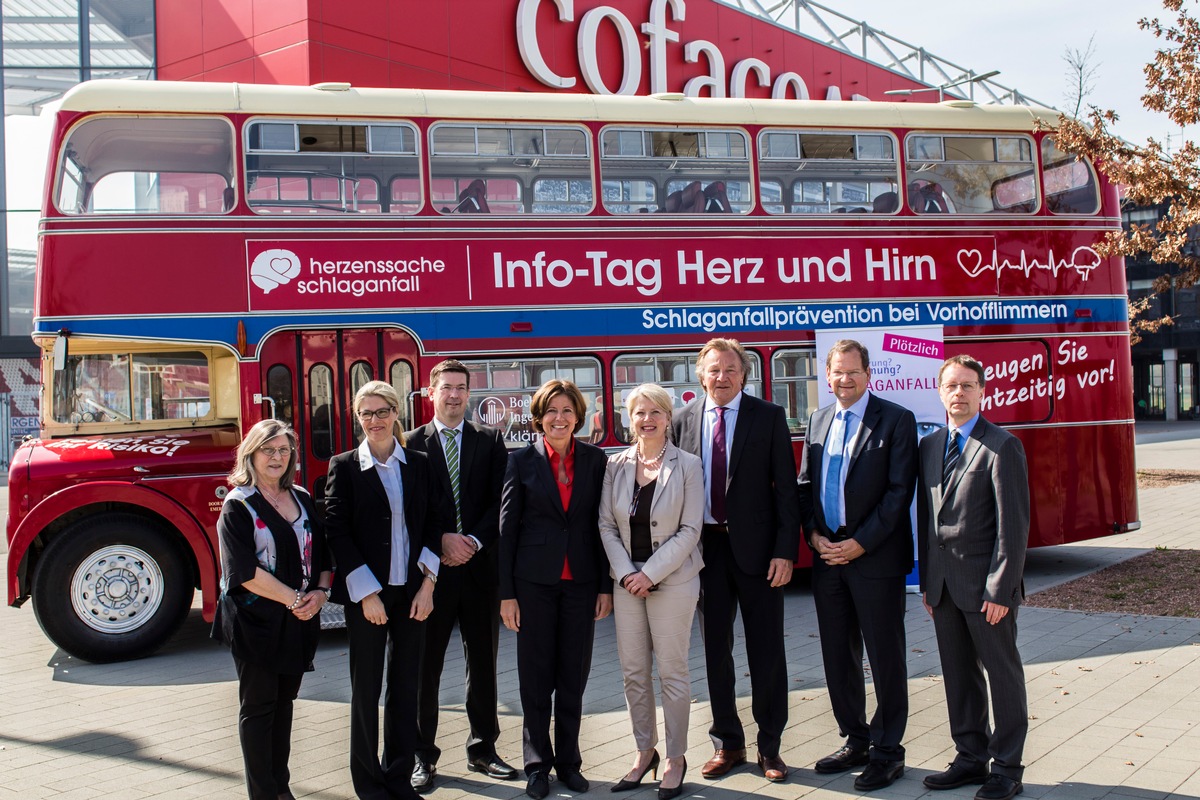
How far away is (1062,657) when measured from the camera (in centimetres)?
713

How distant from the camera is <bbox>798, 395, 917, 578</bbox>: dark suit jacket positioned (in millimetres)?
5020

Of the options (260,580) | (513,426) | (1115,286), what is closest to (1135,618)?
(1115,286)

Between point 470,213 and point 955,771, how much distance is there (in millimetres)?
5588

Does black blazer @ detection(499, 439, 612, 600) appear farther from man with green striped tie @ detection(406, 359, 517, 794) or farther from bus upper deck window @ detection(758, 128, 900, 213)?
bus upper deck window @ detection(758, 128, 900, 213)

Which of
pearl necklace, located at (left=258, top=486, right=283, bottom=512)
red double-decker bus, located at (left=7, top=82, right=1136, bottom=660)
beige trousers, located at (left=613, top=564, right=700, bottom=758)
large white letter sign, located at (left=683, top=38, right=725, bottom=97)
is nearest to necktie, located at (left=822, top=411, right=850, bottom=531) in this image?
beige trousers, located at (left=613, top=564, right=700, bottom=758)

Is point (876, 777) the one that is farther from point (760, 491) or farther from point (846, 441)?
point (846, 441)

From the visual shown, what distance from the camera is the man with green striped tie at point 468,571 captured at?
524cm

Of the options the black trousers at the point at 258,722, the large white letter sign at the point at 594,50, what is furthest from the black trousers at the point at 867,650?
the large white letter sign at the point at 594,50

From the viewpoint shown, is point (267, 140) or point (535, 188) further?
point (535, 188)

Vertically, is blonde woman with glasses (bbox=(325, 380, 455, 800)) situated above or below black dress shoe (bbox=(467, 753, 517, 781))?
above

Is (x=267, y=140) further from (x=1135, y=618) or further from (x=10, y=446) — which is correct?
(x=10, y=446)

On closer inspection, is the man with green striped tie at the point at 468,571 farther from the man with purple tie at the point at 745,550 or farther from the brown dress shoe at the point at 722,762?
the man with purple tie at the point at 745,550

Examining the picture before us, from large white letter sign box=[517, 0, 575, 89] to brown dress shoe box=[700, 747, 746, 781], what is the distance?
46.9 ft


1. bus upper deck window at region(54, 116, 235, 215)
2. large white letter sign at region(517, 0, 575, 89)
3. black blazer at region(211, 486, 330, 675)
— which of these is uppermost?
large white letter sign at region(517, 0, 575, 89)
